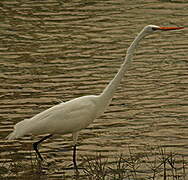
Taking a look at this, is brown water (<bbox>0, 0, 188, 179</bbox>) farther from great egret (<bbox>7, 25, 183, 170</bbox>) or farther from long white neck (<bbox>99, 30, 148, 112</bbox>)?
long white neck (<bbox>99, 30, 148, 112</bbox>)

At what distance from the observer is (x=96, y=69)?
12.8m

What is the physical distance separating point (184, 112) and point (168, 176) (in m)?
2.98

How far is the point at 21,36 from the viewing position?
49.8ft

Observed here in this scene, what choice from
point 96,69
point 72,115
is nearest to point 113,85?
point 72,115

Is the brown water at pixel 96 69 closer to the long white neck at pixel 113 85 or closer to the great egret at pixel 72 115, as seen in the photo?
the great egret at pixel 72 115

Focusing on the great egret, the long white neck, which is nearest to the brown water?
the great egret

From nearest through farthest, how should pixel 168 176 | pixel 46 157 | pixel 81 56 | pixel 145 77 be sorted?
1. pixel 168 176
2. pixel 46 157
3. pixel 145 77
4. pixel 81 56

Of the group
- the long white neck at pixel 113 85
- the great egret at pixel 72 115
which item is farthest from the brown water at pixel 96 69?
the long white neck at pixel 113 85

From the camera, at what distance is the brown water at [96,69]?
961 centimetres

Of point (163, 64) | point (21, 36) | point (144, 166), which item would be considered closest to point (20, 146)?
point (144, 166)

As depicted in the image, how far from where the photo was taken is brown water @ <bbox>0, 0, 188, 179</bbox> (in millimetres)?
9609

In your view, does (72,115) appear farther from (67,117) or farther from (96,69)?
(96,69)

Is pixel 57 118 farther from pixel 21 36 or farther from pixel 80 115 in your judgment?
pixel 21 36

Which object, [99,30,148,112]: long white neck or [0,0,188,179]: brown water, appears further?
[0,0,188,179]: brown water
